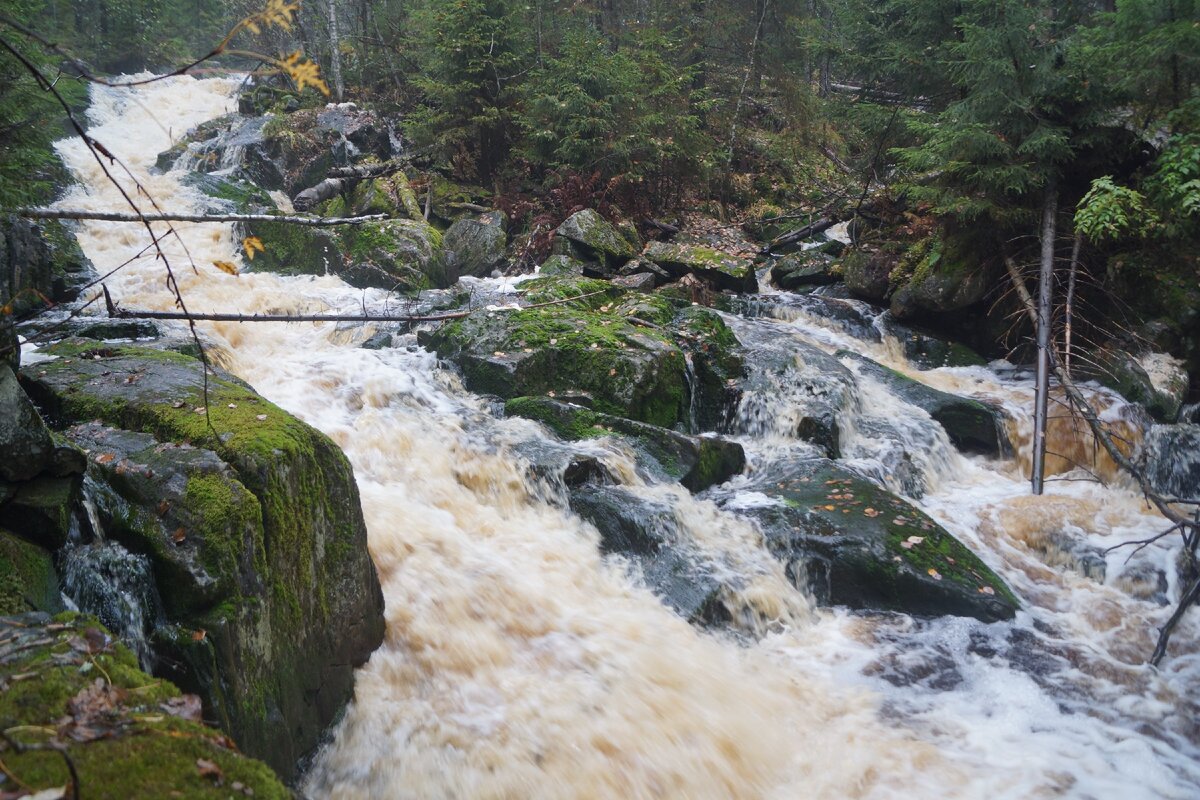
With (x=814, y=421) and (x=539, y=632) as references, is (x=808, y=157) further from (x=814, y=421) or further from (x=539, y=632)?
(x=539, y=632)

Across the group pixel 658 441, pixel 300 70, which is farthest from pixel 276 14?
pixel 658 441

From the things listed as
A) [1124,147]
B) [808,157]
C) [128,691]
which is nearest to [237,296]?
[128,691]

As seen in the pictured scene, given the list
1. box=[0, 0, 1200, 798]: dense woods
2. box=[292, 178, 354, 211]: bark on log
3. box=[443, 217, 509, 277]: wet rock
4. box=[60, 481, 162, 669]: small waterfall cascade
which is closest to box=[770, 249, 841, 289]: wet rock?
box=[0, 0, 1200, 798]: dense woods

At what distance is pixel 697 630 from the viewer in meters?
5.52

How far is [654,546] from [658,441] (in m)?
1.64

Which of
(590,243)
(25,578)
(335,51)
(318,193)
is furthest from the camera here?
(335,51)

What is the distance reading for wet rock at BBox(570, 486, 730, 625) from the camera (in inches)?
226

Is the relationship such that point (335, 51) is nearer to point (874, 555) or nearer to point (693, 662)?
point (874, 555)

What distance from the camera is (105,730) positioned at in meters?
1.88

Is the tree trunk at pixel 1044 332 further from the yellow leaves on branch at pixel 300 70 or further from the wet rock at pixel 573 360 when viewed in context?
the yellow leaves on branch at pixel 300 70

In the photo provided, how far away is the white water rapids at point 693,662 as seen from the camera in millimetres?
4035

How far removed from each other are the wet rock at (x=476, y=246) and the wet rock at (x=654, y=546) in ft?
28.8

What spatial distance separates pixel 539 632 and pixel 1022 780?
3.29 meters

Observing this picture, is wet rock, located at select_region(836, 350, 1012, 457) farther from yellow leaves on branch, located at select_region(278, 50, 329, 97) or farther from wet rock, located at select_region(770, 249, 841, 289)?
A: yellow leaves on branch, located at select_region(278, 50, 329, 97)
